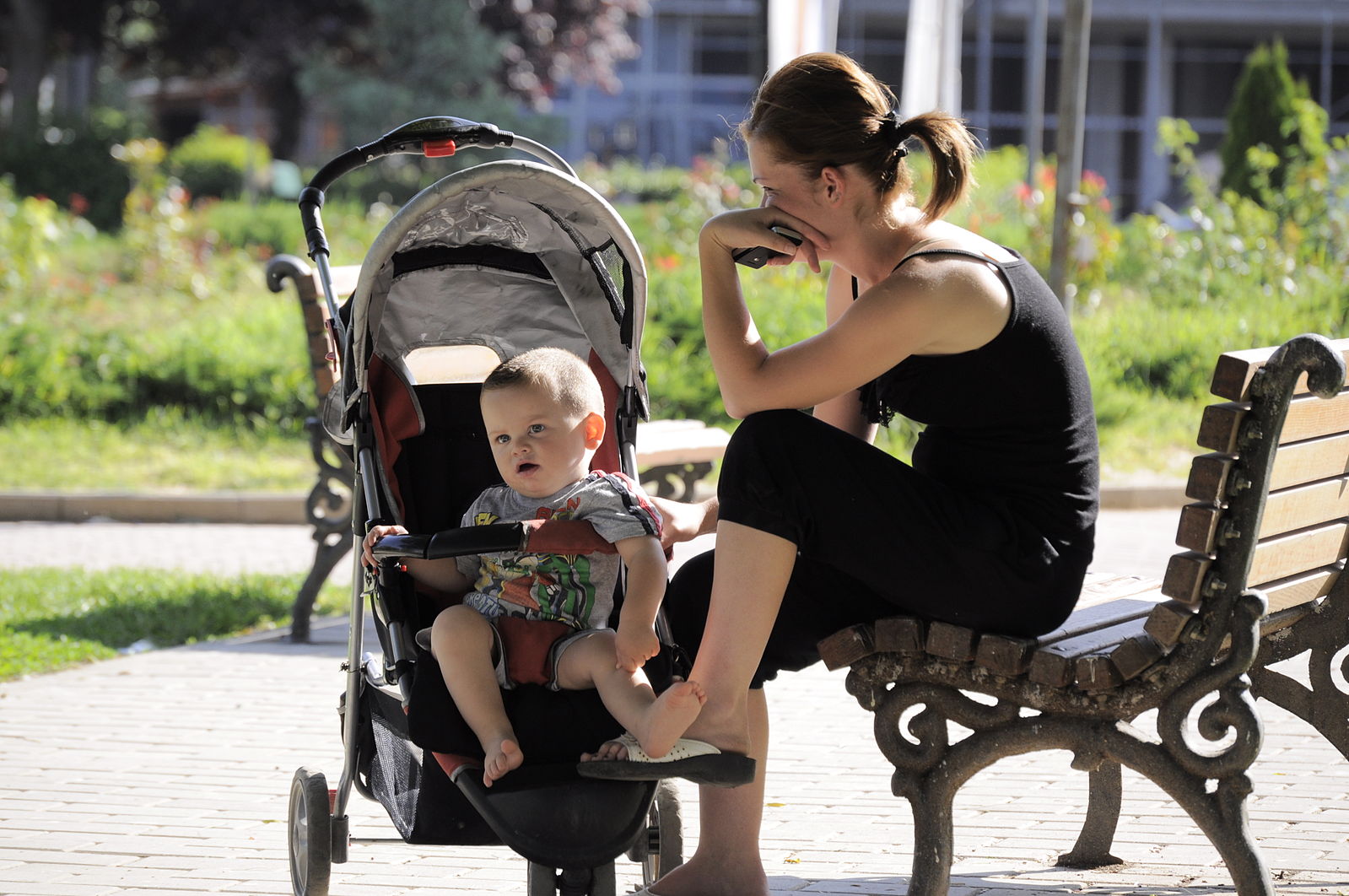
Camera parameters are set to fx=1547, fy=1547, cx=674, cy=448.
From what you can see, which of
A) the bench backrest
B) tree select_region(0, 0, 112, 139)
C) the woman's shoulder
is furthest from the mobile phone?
tree select_region(0, 0, 112, 139)

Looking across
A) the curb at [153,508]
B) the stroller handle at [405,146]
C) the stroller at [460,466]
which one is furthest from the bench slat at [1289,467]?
→ the curb at [153,508]

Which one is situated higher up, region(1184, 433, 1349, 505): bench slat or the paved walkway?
region(1184, 433, 1349, 505): bench slat

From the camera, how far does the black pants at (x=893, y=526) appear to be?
2980 mm

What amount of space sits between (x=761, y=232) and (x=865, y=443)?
1.61 feet

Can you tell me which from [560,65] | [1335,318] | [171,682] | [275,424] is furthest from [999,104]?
[171,682]

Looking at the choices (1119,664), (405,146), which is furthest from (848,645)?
(405,146)

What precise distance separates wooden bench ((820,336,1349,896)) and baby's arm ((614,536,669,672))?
A: 363 mm

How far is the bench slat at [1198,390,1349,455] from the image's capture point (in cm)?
286

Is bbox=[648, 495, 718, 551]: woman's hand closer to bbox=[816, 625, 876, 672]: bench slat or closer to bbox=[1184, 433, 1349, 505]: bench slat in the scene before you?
bbox=[816, 625, 876, 672]: bench slat

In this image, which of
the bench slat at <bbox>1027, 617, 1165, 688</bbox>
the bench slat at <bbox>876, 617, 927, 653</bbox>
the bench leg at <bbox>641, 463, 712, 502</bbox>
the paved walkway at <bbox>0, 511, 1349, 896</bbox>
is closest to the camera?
the bench slat at <bbox>1027, 617, 1165, 688</bbox>

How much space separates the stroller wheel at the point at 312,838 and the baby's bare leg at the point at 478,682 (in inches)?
18.9

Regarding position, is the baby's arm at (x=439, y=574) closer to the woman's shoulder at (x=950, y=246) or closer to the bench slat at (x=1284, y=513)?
the woman's shoulder at (x=950, y=246)

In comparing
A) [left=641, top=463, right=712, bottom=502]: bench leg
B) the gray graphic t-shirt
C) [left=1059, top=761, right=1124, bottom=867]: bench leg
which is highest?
the gray graphic t-shirt

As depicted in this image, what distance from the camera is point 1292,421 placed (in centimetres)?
296
